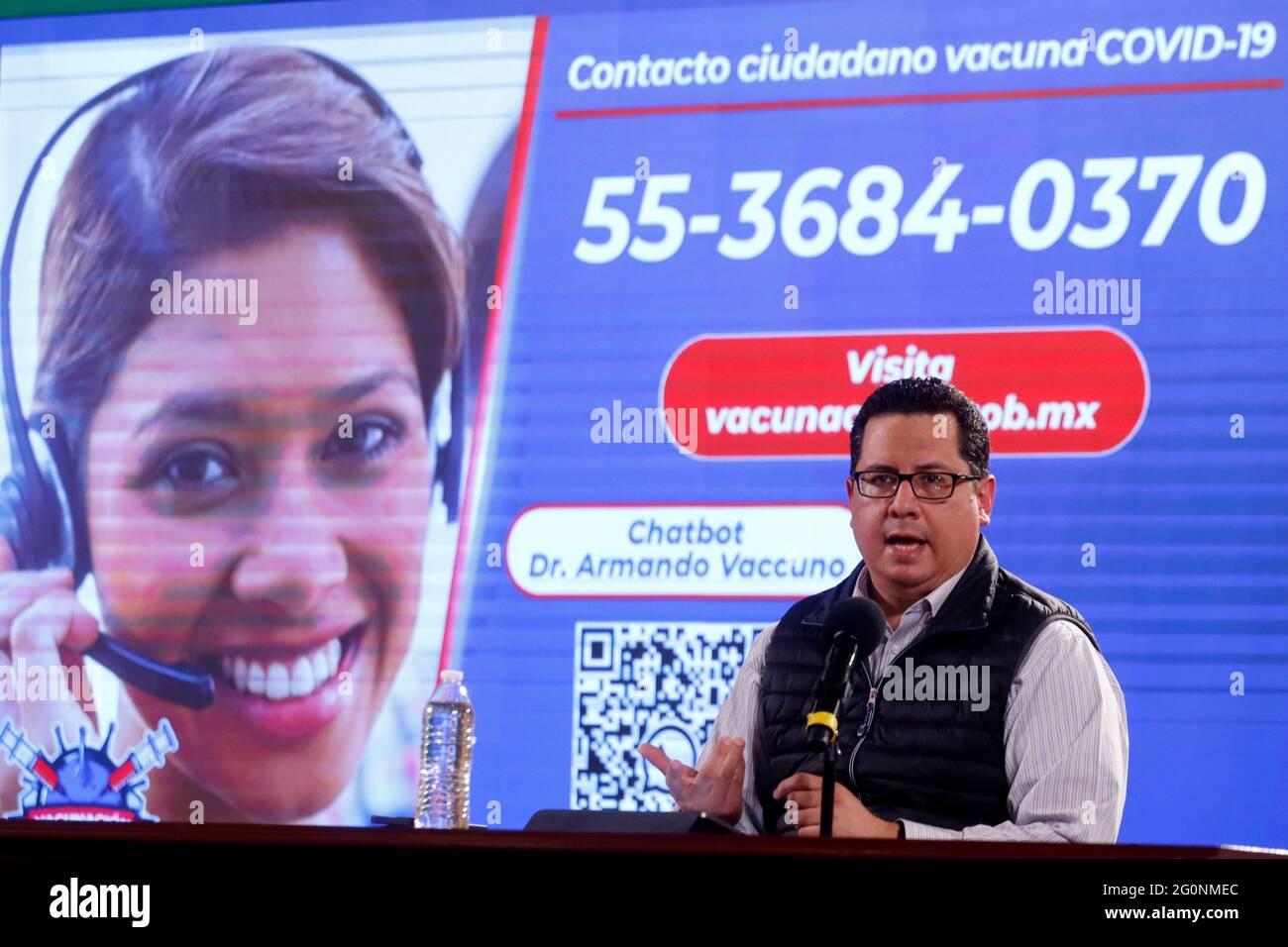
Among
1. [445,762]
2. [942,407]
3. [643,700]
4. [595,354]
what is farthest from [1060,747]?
[595,354]

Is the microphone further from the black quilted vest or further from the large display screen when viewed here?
the large display screen

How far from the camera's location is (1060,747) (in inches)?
89.0

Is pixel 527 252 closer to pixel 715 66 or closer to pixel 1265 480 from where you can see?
pixel 715 66

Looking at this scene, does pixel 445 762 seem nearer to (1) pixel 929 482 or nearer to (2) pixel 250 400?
(1) pixel 929 482

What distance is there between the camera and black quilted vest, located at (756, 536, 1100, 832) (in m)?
2.34

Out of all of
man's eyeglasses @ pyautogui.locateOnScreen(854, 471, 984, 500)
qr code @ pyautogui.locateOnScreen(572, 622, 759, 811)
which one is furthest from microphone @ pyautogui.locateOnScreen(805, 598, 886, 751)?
qr code @ pyautogui.locateOnScreen(572, 622, 759, 811)

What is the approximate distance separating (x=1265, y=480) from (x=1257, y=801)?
2.43 feet

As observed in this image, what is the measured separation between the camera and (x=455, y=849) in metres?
1.24

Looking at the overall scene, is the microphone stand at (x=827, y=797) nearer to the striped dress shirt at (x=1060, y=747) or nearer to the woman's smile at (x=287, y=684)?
the striped dress shirt at (x=1060, y=747)

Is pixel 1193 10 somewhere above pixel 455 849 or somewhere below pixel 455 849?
above

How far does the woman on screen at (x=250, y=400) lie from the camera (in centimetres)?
399

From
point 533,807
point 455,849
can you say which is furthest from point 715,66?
point 455,849
